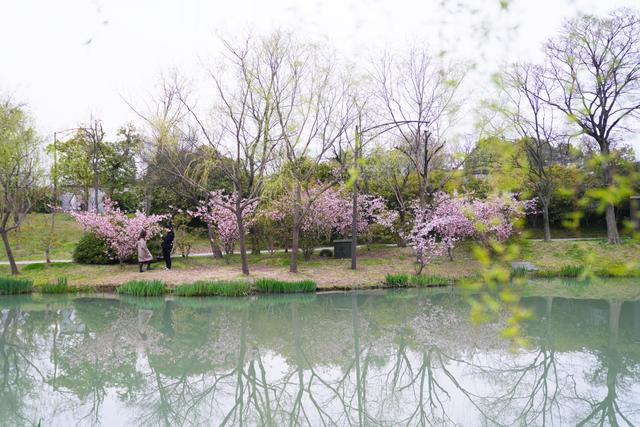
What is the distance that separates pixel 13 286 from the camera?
14.7 m

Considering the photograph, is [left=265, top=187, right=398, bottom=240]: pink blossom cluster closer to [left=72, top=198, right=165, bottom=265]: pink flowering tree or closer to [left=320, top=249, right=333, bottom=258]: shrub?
[left=320, top=249, right=333, bottom=258]: shrub

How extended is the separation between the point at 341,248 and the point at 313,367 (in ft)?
43.1

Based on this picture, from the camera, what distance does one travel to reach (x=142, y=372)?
753 centimetres

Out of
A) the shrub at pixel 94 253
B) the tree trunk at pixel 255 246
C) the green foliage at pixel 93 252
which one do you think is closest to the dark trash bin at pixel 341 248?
the tree trunk at pixel 255 246

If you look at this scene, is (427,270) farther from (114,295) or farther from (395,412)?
(395,412)

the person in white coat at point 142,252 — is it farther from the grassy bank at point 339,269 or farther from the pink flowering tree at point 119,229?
the pink flowering tree at point 119,229

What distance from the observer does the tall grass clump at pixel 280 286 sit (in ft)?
49.6

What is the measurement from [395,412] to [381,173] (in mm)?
18077

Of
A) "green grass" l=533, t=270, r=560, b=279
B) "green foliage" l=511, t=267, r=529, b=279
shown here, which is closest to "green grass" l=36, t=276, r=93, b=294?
"green foliage" l=511, t=267, r=529, b=279

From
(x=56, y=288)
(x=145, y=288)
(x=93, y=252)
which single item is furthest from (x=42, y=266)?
(x=145, y=288)

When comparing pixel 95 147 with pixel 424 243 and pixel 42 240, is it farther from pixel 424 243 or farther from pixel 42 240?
pixel 424 243

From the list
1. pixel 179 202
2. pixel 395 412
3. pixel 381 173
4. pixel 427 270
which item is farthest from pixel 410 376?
pixel 179 202

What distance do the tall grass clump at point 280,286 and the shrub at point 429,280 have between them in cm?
357

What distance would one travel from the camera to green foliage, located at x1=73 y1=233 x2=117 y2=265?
18688 millimetres
